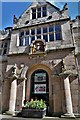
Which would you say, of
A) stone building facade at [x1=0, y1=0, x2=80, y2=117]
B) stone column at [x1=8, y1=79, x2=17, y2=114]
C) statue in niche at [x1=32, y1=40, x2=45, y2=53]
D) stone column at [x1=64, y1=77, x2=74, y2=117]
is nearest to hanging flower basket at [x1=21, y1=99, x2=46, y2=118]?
stone building facade at [x1=0, y1=0, x2=80, y2=117]

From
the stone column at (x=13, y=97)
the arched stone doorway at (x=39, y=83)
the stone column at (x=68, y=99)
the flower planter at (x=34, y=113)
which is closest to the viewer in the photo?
the flower planter at (x=34, y=113)

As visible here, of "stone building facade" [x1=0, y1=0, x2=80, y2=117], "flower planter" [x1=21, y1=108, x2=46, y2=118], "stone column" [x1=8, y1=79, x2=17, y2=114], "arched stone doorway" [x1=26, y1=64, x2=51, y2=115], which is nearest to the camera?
"flower planter" [x1=21, y1=108, x2=46, y2=118]

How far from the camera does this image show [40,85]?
10.9 meters

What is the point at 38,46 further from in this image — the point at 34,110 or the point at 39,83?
the point at 34,110

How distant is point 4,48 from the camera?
1415 cm

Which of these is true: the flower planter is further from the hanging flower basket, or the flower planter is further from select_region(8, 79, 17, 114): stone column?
select_region(8, 79, 17, 114): stone column

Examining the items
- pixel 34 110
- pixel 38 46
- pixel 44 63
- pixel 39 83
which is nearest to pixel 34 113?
pixel 34 110

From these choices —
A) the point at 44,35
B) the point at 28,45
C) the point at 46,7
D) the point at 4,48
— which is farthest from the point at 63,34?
the point at 4,48

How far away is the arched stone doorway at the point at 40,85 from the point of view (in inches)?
415

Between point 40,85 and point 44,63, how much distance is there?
6.44 ft

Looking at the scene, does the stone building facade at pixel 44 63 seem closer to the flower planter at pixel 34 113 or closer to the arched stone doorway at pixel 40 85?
the arched stone doorway at pixel 40 85

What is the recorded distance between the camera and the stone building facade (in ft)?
32.1

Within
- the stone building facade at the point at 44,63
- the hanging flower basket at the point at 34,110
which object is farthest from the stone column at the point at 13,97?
the hanging flower basket at the point at 34,110

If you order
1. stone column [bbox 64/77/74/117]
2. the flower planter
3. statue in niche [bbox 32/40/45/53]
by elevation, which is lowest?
the flower planter
